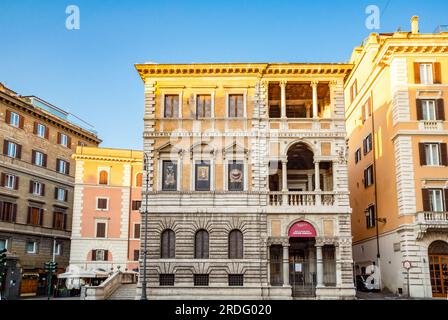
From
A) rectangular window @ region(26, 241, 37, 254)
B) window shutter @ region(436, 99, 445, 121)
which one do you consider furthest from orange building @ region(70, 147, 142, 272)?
window shutter @ region(436, 99, 445, 121)

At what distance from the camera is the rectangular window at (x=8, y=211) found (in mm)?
44344

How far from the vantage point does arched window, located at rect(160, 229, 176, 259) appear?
1249 inches

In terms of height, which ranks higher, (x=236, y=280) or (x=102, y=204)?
(x=102, y=204)

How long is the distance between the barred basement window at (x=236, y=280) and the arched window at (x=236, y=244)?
119 cm

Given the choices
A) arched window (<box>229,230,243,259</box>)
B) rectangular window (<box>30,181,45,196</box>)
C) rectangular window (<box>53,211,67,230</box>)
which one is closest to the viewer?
arched window (<box>229,230,243,259</box>)

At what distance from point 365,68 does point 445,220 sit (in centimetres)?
1572

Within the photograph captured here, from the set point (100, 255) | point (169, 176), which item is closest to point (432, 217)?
point (169, 176)

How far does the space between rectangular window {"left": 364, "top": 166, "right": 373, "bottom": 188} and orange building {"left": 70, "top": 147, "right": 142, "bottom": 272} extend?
22.7m

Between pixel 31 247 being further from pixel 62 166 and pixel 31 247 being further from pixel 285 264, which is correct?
pixel 285 264

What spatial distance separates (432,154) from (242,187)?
517 inches

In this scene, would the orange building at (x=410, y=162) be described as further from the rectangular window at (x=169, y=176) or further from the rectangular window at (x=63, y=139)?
the rectangular window at (x=63, y=139)

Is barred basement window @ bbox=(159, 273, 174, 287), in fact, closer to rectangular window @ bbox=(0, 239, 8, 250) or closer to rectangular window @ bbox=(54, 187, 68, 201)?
rectangular window @ bbox=(0, 239, 8, 250)

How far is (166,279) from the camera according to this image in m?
31.4
